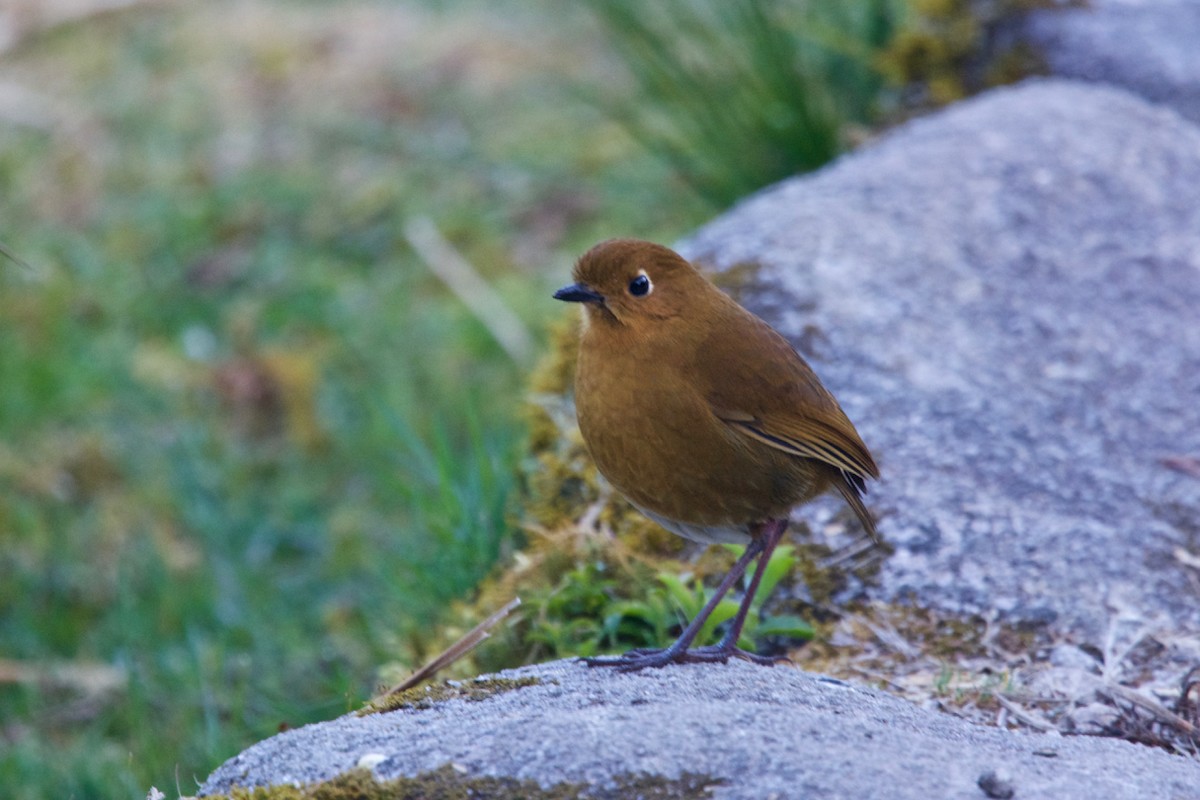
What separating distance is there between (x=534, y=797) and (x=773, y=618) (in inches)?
46.0

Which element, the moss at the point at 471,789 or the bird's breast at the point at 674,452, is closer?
the moss at the point at 471,789

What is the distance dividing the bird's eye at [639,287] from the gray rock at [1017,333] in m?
0.90

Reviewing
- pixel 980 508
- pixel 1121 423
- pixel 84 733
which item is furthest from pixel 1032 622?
pixel 84 733

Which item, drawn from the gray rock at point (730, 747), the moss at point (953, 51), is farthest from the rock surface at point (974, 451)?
the moss at point (953, 51)

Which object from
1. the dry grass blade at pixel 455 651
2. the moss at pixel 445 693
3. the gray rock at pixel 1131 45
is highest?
the gray rock at pixel 1131 45

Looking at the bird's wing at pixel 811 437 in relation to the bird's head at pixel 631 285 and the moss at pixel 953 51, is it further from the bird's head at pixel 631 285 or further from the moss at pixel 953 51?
the moss at pixel 953 51

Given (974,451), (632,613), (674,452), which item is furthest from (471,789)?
(974,451)

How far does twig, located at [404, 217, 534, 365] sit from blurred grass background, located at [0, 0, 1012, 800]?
2.8 inches

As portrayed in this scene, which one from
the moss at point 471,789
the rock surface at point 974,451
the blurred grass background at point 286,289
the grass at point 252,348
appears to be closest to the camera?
the moss at point 471,789

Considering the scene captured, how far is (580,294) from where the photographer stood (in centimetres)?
295

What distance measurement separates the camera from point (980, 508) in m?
3.44

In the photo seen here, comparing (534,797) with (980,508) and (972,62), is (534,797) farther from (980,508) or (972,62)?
(972,62)

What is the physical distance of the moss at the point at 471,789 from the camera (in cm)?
210

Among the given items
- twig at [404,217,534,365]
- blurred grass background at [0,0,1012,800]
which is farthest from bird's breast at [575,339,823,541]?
twig at [404,217,534,365]
